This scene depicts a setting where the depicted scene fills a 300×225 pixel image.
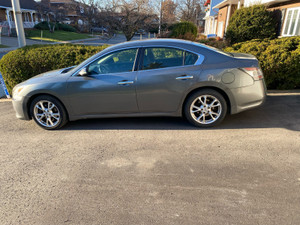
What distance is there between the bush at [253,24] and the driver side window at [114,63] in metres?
9.64

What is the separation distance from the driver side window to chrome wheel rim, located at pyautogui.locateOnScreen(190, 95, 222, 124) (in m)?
1.44

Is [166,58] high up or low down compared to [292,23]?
down

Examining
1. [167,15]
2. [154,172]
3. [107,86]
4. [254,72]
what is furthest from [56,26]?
[154,172]

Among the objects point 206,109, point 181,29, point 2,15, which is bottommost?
point 206,109

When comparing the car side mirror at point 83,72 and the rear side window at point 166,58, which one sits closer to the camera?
the rear side window at point 166,58

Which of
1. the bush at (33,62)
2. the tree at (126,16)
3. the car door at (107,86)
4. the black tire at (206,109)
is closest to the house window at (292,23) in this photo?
the tree at (126,16)

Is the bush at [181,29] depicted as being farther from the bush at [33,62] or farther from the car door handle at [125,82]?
the car door handle at [125,82]

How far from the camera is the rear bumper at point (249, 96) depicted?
4.25 metres

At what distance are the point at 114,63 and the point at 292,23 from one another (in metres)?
11.3

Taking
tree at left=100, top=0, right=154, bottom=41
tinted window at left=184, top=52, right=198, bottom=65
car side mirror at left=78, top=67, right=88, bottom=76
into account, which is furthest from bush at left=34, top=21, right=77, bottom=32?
tinted window at left=184, top=52, right=198, bottom=65

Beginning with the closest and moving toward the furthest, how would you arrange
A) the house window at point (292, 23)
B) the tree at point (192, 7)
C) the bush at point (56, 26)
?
the house window at point (292, 23)
the bush at point (56, 26)
the tree at point (192, 7)

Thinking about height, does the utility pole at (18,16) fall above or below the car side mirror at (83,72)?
above

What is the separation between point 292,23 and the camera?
11.9 meters

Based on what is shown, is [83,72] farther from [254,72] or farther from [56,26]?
[56,26]
